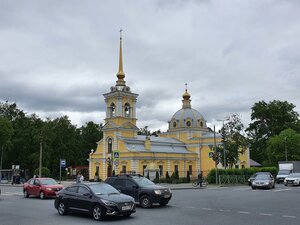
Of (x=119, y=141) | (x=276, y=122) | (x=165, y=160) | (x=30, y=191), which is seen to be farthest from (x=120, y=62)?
(x=30, y=191)

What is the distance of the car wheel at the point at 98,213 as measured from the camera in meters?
14.2

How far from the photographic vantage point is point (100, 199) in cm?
1450

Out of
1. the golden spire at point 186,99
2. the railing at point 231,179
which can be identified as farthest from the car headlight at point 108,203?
the golden spire at point 186,99

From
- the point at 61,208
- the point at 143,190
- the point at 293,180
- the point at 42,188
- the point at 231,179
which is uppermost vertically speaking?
the point at 143,190

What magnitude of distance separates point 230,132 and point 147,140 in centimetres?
1808

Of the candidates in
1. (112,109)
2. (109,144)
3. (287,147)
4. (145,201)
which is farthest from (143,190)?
(287,147)

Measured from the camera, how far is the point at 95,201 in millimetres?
14594

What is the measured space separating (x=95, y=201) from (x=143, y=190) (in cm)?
484

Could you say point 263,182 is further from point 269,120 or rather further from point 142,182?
point 269,120

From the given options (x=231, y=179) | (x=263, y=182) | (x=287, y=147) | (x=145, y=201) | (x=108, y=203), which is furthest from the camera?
(x=287, y=147)

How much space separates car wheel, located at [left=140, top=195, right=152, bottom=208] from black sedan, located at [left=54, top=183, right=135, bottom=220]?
11.2 ft

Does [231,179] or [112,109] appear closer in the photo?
[231,179]

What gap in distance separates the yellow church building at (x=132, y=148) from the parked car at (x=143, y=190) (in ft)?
131

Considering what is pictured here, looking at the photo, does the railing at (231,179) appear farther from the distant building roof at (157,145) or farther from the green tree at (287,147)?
the green tree at (287,147)
